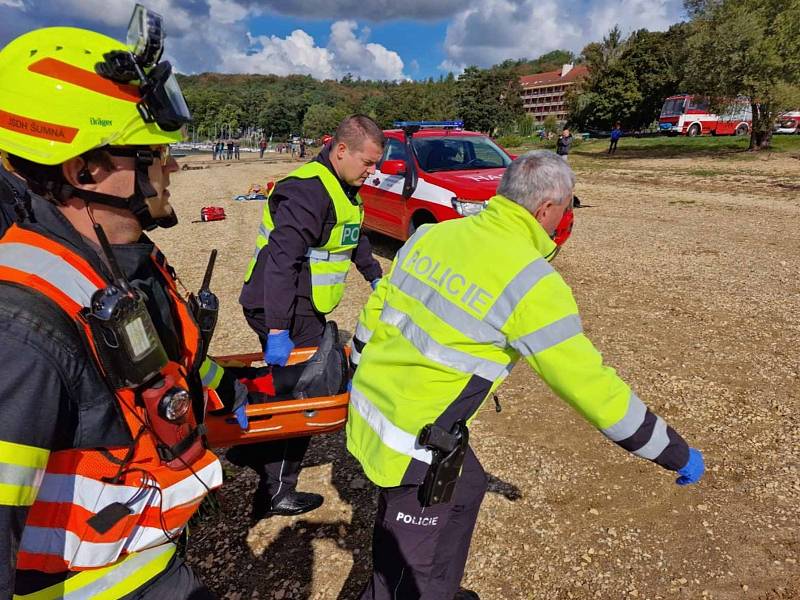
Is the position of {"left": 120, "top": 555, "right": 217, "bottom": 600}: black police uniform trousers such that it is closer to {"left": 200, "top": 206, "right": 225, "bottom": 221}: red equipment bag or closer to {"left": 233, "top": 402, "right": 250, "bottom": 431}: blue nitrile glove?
{"left": 233, "top": 402, "right": 250, "bottom": 431}: blue nitrile glove

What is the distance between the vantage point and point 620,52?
4356 cm

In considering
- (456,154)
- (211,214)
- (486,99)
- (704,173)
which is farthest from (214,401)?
(486,99)

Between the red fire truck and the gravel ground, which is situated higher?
the red fire truck

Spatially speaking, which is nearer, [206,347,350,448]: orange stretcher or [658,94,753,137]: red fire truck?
[206,347,350,448]: orange stretcher

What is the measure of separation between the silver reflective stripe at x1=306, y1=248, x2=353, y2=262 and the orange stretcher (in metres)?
0.84

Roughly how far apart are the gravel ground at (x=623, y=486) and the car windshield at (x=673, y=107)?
106 ft

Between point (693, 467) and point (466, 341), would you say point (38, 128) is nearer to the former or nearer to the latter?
point (466, 341)

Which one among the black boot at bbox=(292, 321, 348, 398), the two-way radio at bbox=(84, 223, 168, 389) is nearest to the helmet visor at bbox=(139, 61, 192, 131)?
the two-way radio at bbox=(84, 223, 168, 389)

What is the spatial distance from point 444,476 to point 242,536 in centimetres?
164

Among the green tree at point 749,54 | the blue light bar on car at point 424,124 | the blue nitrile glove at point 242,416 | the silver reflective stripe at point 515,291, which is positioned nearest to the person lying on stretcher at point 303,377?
the blue nitrile glove at point 242,416

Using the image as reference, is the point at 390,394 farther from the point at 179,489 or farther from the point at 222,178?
the point at 222,178

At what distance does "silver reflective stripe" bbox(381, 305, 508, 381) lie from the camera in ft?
5.52

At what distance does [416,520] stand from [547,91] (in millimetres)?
139888

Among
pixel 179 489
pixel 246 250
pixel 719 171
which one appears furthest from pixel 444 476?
pixel 719 171
